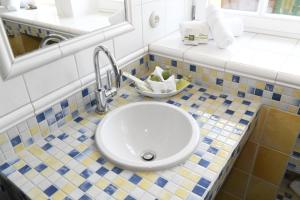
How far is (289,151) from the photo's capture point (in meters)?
1.18

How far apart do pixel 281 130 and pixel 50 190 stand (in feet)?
3.19

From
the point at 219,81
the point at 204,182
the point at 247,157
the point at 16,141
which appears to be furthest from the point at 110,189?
the point at 247,157

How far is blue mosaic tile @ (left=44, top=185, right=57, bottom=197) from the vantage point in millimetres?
750

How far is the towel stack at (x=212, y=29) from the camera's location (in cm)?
126

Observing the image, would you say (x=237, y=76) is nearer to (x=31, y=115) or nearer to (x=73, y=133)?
(x=73, y=133)

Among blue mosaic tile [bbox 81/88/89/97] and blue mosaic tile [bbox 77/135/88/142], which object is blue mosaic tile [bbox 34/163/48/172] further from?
blue mosaic tile [bbox 81/88/89/97]

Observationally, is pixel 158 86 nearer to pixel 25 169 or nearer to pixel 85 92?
pixel 85 92

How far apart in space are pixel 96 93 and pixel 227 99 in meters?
0.59

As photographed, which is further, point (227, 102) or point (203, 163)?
point (227, 102)

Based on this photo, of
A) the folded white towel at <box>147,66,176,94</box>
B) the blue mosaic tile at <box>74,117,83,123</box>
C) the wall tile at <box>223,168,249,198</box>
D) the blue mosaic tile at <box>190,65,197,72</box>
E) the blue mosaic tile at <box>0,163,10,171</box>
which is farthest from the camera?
the wall tile at <box>223,168,249,198</box>

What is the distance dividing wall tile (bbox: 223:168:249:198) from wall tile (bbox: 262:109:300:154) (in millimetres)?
279

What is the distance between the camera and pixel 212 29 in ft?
4.25

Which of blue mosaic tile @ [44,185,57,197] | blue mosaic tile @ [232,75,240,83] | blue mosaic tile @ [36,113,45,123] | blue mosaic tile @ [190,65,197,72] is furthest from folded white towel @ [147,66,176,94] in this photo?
blue mosaic tile @ [44,185,57,197]

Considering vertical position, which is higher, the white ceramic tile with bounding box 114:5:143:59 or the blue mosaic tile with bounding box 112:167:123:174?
the white ceramic tile with bounding box 114:5:143:59
